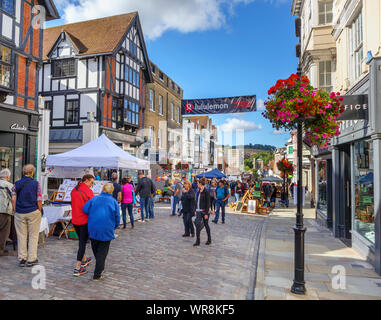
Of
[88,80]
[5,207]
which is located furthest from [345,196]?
[88,80]

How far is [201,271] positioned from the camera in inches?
222

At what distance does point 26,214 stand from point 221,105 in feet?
34.4

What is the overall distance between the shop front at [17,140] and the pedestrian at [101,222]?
10.2m

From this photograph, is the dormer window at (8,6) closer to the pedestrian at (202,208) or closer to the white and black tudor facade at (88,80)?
the white and black tudor facade at (88,80)

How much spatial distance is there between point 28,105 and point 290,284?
46.0ft

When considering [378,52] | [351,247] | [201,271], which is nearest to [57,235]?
[201,271]

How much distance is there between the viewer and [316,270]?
594 centimetres

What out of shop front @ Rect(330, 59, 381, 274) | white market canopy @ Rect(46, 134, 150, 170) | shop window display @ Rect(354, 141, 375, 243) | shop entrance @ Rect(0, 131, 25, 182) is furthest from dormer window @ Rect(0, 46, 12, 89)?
shop window display @ Rect(354, 141, 375, 243)

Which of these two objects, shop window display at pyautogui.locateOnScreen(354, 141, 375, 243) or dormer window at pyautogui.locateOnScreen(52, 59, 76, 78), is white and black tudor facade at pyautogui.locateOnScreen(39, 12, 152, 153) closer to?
dormer window at pyautogui.locateOnScreen(52, 59, 76, 78)

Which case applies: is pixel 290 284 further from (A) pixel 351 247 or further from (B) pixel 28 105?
(B) pixel 28 105

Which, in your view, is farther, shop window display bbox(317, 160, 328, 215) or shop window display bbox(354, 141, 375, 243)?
shop window display bbox(317, 160, 328, 215)

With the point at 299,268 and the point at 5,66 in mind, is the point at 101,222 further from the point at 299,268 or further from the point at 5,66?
the point at 5,66

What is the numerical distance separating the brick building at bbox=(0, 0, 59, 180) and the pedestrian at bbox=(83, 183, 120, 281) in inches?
407

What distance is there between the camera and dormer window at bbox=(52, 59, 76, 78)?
2131 cm
